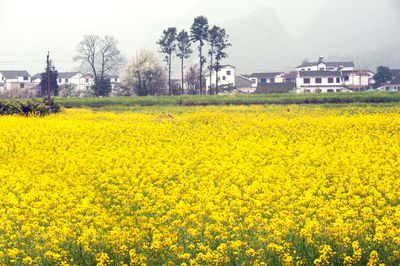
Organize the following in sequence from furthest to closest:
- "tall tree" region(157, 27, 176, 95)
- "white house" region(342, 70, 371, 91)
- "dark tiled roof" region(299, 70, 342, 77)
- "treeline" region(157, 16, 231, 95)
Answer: "white house" region(342, 70, 371, 91) < "dark tiled roof" region(299, 70, 342, 77) < "tall tree" region(157, 27, 176, 95) < "treeline" region(157, 16, 231, 95)

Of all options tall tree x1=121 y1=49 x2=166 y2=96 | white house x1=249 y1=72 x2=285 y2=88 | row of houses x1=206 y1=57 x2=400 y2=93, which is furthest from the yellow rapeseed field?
white house x1=249 y1=72 x2=285 y2=88

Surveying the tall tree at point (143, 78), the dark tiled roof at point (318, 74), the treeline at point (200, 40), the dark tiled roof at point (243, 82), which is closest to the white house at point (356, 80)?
the dark tiled roof at point (318, 74)

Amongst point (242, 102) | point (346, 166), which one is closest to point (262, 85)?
point (242, 102)

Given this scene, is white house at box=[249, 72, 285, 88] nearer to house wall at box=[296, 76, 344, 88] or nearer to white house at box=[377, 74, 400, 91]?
house wall at box=[296, 76, 344, 88]

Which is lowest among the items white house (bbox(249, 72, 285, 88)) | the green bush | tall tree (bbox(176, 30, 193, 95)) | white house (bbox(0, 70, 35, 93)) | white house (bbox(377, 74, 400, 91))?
the green bush

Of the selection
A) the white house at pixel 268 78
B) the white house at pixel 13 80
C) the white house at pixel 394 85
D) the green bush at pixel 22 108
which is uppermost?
the white house at pixel 13 80

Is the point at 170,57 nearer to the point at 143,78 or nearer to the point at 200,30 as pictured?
the point at 143,78

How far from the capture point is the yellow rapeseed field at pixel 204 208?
7000 millimetres

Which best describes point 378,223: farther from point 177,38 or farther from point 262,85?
point 262,85

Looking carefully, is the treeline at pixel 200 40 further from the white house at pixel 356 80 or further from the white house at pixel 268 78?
the white house at pixel 356 80

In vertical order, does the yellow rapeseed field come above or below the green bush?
below

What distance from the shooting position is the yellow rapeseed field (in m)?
7.00

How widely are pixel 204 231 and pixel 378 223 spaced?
2898 millimetres

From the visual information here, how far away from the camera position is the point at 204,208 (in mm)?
8484
